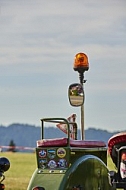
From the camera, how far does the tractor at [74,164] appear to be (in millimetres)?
6457

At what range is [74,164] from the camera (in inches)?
257

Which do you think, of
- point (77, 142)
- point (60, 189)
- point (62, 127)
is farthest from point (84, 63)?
point (60, 189)

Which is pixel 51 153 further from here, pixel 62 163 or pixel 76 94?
pixel 76 94

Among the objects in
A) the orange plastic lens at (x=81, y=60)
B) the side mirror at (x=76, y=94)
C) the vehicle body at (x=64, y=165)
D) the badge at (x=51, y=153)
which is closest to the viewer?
the vehicle body at (x=64, y=165)

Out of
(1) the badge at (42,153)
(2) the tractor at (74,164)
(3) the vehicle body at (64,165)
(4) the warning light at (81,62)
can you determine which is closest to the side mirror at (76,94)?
(2) the tractor at (74,164)

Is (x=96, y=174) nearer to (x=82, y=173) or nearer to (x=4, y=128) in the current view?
(x=82, y=173)

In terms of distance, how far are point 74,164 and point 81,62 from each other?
1461 mm

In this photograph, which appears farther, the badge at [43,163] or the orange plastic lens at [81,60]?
the orange plastic lens at [81,60]

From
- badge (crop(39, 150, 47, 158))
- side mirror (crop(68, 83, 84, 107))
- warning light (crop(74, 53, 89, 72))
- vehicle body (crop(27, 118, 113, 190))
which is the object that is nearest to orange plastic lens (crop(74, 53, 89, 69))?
warning light (crop(74, 53, 89, 72))

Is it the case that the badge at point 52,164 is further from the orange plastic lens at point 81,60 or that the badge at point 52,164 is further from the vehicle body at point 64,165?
the orange plastic lens at point 81,60

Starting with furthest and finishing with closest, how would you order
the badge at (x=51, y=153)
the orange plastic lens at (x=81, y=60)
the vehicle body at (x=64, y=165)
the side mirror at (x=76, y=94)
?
the orange plastic lens at (x=81, y=60) < the side mirror at (x=76, y=94) < the badge at (x=51, y=153) < the vehicle body at (x=64, y=165)

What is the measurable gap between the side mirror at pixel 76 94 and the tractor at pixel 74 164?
29 millimetres

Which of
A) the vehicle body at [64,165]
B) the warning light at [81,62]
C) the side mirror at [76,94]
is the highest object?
the warning light at [81,62]

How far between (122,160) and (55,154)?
59cm
